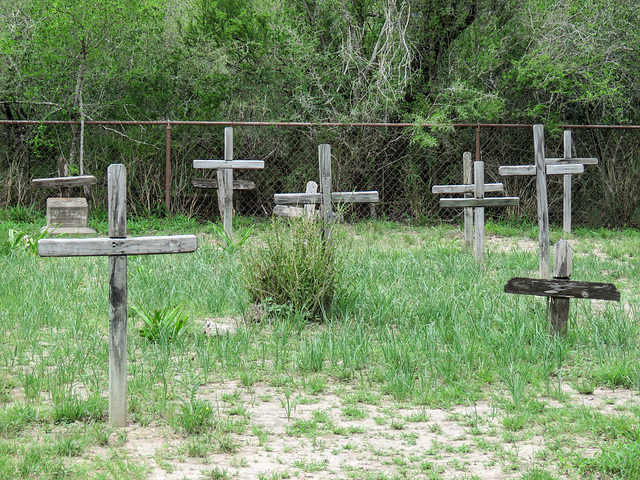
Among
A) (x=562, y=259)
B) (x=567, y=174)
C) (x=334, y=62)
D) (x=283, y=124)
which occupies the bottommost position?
(x=562, y=259)

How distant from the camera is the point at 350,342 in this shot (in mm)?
4664

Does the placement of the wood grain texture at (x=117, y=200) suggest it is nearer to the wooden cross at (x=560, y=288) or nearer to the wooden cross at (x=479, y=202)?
the wooden cross at (x=560, y=288)

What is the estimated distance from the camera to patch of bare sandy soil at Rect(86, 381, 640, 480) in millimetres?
2984

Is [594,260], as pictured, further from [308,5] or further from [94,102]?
[94,102]

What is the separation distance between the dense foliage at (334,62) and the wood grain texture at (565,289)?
7305 mm

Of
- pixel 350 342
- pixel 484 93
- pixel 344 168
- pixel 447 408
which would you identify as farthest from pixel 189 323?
pixel 484 93

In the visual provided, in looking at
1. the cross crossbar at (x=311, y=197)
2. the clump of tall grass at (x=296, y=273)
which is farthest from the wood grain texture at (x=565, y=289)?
the cross crossbar at (x=311, y=197)

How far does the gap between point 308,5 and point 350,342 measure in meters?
9.91

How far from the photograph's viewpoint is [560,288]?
470 cm

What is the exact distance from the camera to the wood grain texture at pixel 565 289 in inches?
180

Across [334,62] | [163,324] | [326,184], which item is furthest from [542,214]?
[334,62]

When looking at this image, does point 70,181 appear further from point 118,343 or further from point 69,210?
point 118,343

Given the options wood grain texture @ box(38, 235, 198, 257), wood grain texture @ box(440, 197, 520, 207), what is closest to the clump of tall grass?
wood grain texture @ box(38, 235, 198, 257)

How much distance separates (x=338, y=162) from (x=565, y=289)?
7.98 m
